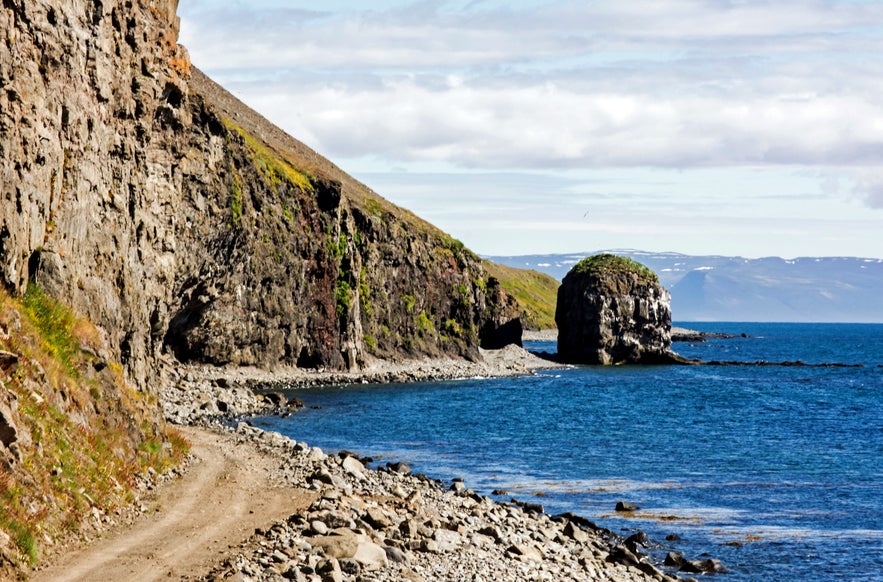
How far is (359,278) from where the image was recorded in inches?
4796

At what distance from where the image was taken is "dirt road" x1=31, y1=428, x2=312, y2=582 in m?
22.6

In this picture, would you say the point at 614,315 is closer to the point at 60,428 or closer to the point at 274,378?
the point at 274,378

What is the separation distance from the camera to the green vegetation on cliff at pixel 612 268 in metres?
150

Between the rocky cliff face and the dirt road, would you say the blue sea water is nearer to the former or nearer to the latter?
the rocky cliff face

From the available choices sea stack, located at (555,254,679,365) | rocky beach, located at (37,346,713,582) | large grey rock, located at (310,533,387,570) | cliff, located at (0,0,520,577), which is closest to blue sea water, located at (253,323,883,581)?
rocky beach, located at (37,346,713,582)

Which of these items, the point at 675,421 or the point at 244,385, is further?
the point at 244,385

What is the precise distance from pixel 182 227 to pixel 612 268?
86.1 m

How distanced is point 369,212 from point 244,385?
44.9m

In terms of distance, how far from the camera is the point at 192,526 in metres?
27.4

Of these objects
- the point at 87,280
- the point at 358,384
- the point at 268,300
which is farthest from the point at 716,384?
the point at 87,280

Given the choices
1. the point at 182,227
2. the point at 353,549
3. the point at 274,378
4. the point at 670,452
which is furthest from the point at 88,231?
the point at 274,378

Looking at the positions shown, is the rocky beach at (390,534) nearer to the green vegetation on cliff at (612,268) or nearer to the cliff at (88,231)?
the cliff at (88,231)

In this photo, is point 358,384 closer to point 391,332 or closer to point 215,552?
point 391,332

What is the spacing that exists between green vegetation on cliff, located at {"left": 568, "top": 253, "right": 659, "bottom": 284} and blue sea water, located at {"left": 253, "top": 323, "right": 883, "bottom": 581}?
35476 mm
